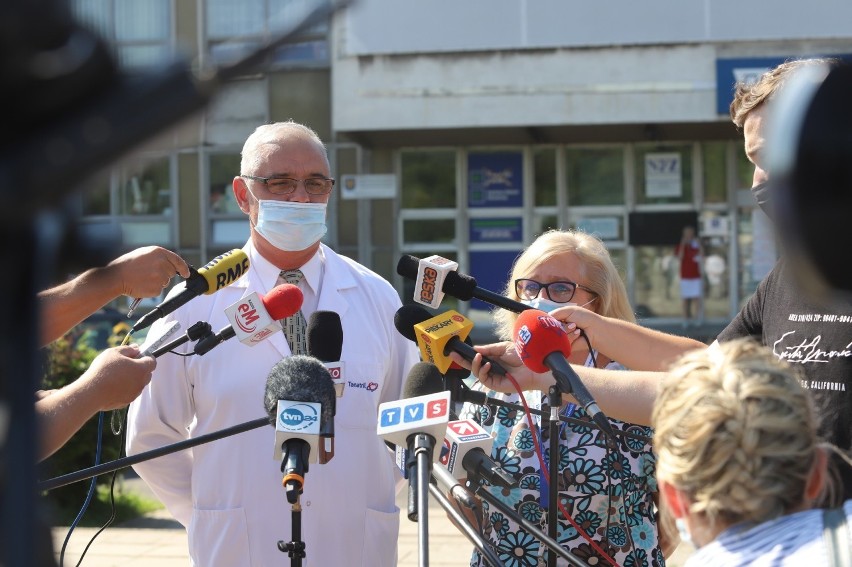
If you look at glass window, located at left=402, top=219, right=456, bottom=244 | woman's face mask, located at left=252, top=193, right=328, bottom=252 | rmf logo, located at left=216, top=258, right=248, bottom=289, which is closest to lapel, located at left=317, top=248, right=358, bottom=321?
woman's face mask, located at left=252, top=193, right=328, bottom=252

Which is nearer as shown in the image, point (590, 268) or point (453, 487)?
point (453, 487)

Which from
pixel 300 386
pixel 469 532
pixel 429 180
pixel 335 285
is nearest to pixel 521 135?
pixel 429 180

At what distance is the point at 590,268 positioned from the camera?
3752mm

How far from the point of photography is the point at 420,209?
19.7 metres

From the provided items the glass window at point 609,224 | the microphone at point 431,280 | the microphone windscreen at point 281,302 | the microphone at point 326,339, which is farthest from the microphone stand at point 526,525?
the glass window at point 609,224

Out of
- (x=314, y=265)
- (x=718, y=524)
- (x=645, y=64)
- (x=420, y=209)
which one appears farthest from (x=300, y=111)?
(x=718, y=524)

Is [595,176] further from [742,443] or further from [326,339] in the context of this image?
[742,443]

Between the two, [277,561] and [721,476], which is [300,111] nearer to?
[277,561]

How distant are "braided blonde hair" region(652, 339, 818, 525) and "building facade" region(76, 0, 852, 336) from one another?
1446cm

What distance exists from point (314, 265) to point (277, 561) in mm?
1124

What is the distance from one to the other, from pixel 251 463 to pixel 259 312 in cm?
73

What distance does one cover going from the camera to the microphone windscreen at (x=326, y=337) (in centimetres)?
316

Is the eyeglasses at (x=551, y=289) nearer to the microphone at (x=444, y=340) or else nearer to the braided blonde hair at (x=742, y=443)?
the microphone at (x=444, y=340)

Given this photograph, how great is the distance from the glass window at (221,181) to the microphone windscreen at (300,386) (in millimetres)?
17312
